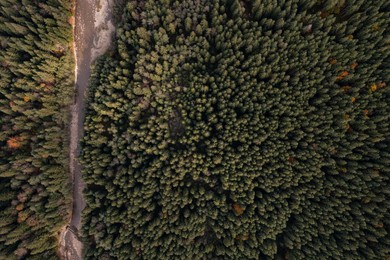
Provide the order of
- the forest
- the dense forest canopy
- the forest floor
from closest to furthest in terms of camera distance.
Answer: the dense forest canopy, the forest, the forest floor

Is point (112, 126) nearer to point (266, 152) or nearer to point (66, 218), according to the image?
point (66, 218)

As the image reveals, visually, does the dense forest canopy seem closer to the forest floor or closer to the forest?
the forest floor

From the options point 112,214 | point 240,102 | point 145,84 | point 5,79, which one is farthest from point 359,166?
point 5,79

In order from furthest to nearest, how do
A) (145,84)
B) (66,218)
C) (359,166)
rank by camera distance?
(66,218), (145,84), (359,166)

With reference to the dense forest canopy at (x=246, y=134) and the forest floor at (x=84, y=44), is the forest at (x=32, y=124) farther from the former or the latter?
the dense forest canopy at (x=246, y=134)

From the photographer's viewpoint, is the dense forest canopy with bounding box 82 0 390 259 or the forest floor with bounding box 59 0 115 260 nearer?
the dense forest canopy with bounding box 82 0 390 259

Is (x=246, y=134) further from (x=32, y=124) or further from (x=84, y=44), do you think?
(x=32, y=124)

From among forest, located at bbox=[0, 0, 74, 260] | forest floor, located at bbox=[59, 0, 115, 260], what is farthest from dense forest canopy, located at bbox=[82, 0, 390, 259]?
forest, located at bbox=[0, 0, 74, 260]
